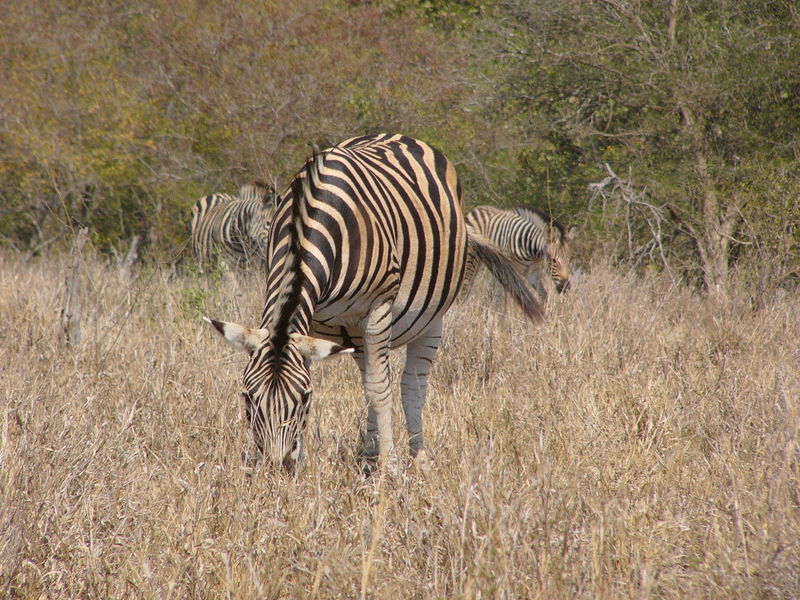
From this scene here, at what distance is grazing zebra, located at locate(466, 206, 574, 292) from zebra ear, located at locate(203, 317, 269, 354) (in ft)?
21.0

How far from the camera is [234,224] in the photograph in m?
10.7

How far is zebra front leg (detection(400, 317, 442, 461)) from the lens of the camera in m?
4.67

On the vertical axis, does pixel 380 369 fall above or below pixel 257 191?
above

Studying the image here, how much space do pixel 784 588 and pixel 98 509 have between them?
2348mm

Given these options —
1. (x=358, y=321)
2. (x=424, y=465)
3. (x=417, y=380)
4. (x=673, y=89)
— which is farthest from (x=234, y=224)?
(x=424, y=465)

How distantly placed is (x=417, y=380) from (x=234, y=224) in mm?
6520

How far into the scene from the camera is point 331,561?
2.57 m

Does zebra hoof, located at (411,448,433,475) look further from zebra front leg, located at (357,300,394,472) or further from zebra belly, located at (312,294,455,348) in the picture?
zebra belly, located at (312,294,455,348)

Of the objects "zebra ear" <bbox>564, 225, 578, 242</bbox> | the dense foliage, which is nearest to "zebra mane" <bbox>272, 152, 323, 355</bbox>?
the dense foliage

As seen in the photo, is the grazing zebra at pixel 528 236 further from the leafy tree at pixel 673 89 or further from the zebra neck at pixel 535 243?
the leafy tree at pixel 673 89

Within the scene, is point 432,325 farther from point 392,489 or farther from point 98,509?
point 98,509

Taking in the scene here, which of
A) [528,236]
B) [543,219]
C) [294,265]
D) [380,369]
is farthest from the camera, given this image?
[528,236]

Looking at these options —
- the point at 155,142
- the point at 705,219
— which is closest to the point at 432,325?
the point at 705,219

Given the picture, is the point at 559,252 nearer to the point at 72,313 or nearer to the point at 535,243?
the point at 535,243
